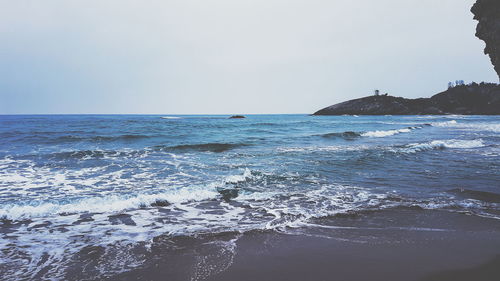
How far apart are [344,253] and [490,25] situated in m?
14.6

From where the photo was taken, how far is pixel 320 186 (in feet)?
24.8

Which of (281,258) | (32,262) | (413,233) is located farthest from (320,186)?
(32,262)

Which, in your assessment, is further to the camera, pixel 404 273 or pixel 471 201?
pixel 471 201

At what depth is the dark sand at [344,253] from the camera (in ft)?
9.95

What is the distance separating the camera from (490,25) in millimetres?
11688

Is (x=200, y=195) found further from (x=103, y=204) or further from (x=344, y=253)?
(x=344, y=253)

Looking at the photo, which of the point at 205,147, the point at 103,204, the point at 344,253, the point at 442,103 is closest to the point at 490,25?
the point at 344,253

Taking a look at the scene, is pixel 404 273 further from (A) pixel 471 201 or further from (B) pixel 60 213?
(B) pixel 60 213

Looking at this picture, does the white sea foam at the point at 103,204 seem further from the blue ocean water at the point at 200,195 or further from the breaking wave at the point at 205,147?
the breaking wave at the point at 205,147

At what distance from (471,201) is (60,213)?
940 centimetres

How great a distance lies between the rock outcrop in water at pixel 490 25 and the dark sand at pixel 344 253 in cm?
1144

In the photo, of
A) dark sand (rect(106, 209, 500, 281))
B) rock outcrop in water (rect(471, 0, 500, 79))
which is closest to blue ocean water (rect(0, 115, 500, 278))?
dark sand (rect(106, 209, 500, 281))

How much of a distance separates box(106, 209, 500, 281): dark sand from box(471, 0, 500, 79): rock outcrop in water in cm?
1144

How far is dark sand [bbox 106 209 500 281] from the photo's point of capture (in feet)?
9.95
